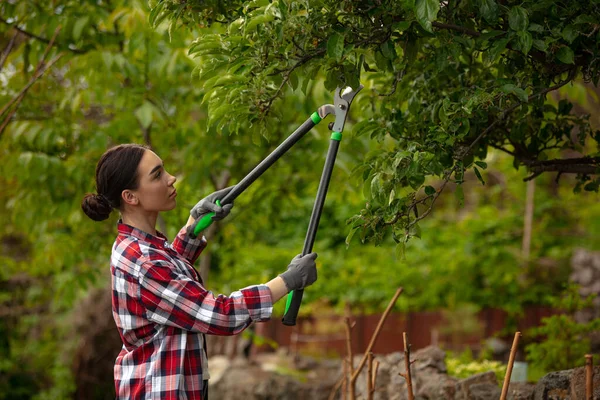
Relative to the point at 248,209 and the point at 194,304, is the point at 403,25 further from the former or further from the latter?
the point at 248,209

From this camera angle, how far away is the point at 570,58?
229 cm

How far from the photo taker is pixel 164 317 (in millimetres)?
2162

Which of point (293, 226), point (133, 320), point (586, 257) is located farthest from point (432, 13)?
point (293, 226)

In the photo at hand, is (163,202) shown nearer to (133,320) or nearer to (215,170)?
(133,320)

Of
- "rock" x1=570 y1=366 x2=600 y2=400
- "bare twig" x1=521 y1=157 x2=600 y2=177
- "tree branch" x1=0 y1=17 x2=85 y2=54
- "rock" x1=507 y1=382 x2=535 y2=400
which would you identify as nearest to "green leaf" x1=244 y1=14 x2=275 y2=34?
"bare twig" x1=521 y1=157 x2=600 y2=177

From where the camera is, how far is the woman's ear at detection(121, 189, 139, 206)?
2395mm

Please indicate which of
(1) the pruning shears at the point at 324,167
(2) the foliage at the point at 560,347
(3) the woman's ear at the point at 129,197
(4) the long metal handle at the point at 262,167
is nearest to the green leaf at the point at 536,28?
(1) the pruning shears at the point at 324,167

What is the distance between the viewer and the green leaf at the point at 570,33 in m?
2.24

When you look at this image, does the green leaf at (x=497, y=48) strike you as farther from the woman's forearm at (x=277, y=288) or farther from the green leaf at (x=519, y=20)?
the woman's forearm at (x=277, y=288)

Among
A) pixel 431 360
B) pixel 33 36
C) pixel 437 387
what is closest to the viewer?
pixel 437 387

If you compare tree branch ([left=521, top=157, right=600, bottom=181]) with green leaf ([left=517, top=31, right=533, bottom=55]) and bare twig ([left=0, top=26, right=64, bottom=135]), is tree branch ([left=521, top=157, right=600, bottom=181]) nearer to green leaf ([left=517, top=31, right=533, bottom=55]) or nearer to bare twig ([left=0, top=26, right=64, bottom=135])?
green leaf ([left=517, top=31, right=533, bottom=55])

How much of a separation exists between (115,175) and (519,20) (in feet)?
4.26

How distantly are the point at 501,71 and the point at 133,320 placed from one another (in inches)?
58.8

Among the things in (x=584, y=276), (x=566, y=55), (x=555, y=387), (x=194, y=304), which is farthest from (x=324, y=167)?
(x=584, y=276)
